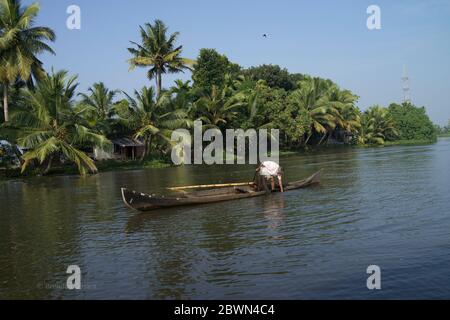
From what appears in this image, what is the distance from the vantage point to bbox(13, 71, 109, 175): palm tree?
25672mm

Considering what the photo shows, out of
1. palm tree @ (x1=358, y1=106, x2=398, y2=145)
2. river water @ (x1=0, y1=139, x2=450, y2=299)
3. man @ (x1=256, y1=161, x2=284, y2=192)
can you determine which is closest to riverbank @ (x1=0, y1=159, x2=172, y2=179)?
river water @ (x1=0, y1=139, x2=450, y2=299)

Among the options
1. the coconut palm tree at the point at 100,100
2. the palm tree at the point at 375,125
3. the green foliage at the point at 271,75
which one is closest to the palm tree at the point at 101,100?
the coconut palm tree at the point at 100,100

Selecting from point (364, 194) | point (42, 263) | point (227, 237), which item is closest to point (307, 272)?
point (227, 237)

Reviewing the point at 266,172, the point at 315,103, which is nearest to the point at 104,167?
the point at 266,172

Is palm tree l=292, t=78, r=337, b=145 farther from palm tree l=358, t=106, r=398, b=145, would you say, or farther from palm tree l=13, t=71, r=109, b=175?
palm tree l=13, t=71, r=109, b=175

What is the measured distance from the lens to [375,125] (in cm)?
6944

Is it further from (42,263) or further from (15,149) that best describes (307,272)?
(15,149)

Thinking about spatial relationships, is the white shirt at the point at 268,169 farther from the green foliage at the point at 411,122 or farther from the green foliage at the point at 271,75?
the green foliage at the point at 411,122

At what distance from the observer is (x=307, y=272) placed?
7.50 m

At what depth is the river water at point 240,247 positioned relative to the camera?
7.00 m

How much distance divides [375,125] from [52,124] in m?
53.8

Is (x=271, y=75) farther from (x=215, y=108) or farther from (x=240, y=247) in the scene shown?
(x=240, y=247)
